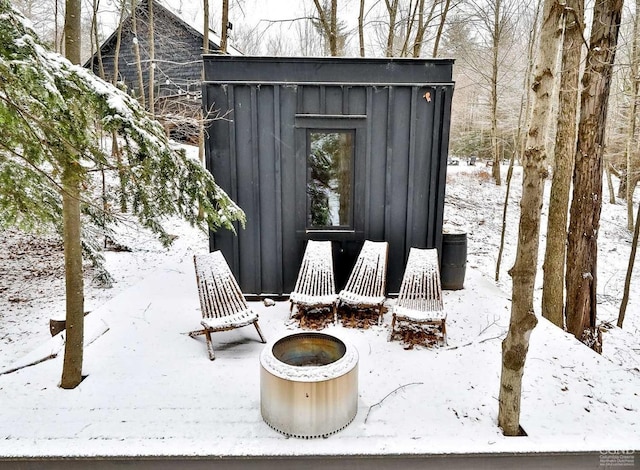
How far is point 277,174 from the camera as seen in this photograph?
553cm

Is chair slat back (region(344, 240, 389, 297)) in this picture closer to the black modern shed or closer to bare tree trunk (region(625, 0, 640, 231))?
the black modern shed

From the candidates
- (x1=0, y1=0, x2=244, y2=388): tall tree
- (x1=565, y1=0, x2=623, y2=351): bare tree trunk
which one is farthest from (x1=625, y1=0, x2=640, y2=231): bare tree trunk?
(x1=0, y1=0, x2=244, y2=388): tall tree

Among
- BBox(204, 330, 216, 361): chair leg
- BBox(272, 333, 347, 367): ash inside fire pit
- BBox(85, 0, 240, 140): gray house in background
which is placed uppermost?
BBox(85, 0, 240, 140): gray house in background

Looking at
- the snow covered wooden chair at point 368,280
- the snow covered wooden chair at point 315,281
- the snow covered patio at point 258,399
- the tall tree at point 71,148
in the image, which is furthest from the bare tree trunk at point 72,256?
the snow covered wooden chair at point 368,280

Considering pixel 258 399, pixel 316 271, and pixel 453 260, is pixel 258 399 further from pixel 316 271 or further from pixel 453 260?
pixel 453 260

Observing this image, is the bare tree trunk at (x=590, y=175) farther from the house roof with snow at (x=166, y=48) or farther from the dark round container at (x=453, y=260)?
the house roof with snow at (x=166, y=48)

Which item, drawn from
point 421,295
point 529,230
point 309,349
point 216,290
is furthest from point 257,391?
point 529,230

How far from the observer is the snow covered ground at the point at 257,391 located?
9.38ft

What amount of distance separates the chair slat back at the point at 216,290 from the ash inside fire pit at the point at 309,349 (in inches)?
54.3

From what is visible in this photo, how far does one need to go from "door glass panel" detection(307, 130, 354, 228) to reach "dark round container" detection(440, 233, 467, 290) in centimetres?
144

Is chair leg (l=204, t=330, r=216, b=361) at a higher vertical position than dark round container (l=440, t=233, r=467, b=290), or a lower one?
lower

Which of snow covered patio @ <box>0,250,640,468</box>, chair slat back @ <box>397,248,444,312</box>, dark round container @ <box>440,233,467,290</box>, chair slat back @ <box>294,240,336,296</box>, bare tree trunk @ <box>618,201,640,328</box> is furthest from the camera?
bare tree trunk @ <box>618,201,640,328</box>

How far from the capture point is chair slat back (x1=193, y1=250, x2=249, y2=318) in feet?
15.0

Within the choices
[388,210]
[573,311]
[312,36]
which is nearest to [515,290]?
[388,210]
